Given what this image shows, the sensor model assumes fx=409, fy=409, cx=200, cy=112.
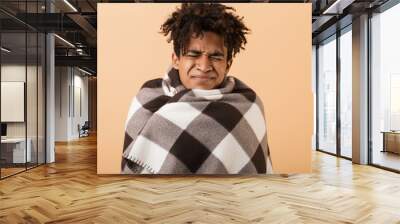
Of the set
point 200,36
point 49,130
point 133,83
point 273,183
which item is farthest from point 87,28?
point 273,183

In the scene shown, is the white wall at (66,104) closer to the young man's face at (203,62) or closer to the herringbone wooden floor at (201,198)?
the herringbone wooden floor at (201,198)

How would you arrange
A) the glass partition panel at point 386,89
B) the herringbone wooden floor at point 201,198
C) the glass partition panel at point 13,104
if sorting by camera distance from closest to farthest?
the herringbone wooden floor at point 201,198 → the glass partition panel at point 13,104 → the glass partition panel at point 386,89

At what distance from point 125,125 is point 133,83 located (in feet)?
2.14

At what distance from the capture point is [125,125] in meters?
6.23

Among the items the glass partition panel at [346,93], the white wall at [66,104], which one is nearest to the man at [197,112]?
the glass partition panel at [346,93]

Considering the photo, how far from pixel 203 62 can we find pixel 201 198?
198cm

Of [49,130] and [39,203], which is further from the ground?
[49,130]

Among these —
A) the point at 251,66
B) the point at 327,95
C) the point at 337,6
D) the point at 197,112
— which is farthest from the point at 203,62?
the point at 327,95

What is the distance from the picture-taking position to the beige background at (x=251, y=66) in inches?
246

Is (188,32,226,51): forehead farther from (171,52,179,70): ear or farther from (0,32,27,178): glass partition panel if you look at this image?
(0,32,27,178): glass partition panel

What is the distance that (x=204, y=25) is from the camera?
5.86m

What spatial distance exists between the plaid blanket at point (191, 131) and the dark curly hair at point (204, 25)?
49 centimetres

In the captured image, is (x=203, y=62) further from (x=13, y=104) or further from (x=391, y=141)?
(x=391, y=141)

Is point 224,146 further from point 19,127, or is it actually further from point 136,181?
point 19,127
